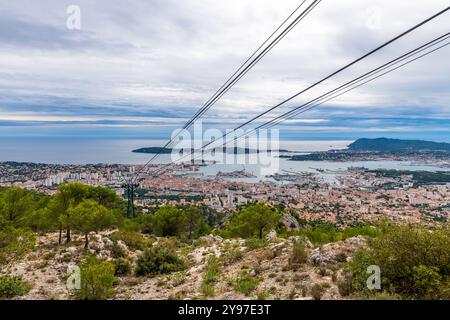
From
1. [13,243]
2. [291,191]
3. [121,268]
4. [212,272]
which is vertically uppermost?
[13,243]

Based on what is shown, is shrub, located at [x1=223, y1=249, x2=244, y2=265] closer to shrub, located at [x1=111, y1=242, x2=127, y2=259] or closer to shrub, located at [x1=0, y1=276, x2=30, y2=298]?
shrub, located at [x1=111, y1=242, x2=127, y2=259]

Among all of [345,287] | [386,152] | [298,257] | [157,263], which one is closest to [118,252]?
[157,263]

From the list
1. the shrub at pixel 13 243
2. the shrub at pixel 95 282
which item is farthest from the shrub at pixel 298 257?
the shrub at pixel 13 243

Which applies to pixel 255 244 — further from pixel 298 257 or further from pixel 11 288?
pixel 11 288

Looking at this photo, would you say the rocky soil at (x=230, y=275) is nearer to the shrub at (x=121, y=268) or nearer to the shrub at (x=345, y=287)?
the shrub at (x=345, y=287)

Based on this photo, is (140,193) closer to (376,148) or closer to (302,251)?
(302,251)

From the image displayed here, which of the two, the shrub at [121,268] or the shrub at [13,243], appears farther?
the shrub at [121,268]
